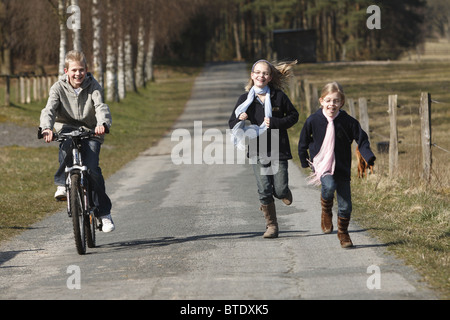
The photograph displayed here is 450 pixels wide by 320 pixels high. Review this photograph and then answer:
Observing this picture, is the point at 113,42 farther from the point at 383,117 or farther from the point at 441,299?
the point at 441,299

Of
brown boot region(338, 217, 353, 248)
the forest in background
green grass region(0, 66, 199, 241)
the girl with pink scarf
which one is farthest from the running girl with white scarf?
the forest in background

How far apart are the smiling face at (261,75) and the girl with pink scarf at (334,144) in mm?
714

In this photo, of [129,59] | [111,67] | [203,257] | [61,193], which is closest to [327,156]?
[203,257]

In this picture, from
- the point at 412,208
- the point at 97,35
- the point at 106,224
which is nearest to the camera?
the point at 106,224

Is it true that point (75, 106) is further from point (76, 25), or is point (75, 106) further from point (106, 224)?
point (76, 25)

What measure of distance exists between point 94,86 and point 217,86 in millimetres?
45638

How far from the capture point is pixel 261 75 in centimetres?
818

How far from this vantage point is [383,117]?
95.8 ft

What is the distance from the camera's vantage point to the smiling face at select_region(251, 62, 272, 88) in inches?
322

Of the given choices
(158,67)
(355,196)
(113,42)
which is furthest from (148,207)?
(158,67)

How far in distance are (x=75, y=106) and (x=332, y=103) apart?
8.32 feet

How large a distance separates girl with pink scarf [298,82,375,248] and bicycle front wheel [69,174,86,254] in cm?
218

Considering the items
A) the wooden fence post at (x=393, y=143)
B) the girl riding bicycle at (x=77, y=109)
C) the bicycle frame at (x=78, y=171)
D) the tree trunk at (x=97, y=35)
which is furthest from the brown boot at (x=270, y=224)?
the tree trunk at (x=97, y=35)

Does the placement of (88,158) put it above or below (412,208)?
above
